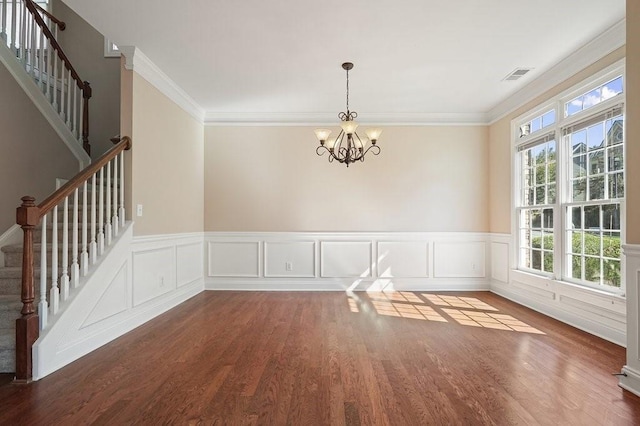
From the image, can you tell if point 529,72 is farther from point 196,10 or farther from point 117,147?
point 117,147

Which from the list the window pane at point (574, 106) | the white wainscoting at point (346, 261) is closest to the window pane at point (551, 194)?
the window pane at point (574, 106)

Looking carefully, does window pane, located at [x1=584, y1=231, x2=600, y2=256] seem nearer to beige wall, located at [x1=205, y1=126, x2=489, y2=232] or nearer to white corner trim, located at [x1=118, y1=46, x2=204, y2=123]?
beige wall, located at [x1=205, y1=126, x2=489, y2=232]

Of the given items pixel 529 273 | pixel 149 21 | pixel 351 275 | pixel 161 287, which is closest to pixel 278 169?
pixel 351 275

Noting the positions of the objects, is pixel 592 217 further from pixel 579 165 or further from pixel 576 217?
pixel 579 165

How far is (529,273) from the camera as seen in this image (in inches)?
173

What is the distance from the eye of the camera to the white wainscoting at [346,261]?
5406 mm

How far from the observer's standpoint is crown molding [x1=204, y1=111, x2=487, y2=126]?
543cm

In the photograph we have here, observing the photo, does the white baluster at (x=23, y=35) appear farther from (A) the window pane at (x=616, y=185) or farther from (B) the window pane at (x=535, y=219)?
(B) the window pane at (x=535, y=219)

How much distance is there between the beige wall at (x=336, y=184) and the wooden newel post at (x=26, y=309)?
122 inches

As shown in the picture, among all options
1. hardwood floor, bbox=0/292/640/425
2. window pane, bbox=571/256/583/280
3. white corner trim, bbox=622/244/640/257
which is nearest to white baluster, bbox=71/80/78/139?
hardwood floor, bbox=0/292/640/425

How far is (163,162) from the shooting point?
13.6 feet

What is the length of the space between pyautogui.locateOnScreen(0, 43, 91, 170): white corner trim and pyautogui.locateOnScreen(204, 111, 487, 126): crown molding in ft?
6.15

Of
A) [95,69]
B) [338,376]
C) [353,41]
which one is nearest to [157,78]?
[95,69]

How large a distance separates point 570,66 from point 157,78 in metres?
4.54
